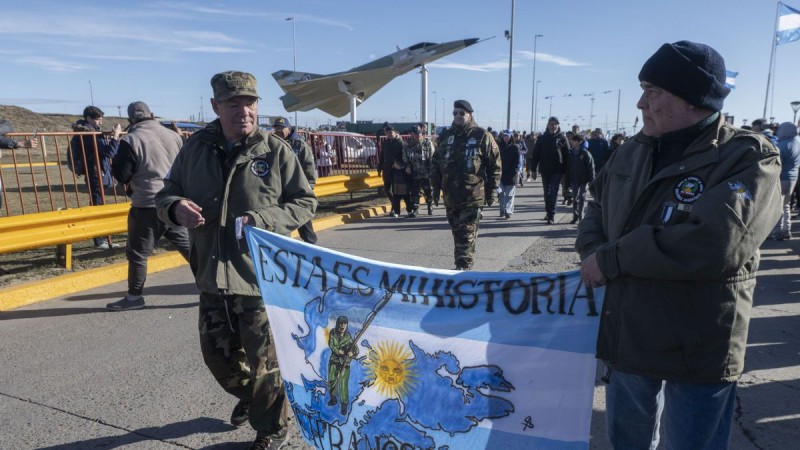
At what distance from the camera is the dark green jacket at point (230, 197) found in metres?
2.92

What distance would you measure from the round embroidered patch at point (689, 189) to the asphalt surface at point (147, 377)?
6.07 ft

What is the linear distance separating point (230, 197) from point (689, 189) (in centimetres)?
220

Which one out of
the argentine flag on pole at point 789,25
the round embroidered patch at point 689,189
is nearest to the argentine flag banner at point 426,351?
the round embroidered patch at point 689,189

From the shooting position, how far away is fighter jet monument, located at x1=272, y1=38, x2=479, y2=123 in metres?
29.5

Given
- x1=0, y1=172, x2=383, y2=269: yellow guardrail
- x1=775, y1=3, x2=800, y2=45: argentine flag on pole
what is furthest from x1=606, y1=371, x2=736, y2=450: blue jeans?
x1=775, y1=3, x2=800, y2=45: argentine flag on pole

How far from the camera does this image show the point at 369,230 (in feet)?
34.7

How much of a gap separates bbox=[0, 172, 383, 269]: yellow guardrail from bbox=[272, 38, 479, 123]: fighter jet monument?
22106mm

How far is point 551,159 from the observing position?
11.0 metres

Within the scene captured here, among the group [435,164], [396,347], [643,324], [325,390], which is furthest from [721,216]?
[435,164]

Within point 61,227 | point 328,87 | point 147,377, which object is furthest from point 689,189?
point 328,87

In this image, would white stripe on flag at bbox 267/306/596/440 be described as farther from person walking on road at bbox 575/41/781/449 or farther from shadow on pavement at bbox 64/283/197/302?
shadow on pavement at bbox 64/283/197/302

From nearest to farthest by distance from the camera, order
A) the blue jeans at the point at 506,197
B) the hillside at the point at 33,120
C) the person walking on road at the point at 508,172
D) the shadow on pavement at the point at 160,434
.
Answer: the shadow on pavement at the point at 160,434, the person walking on road at the point at 508,172, the blue jeans at the point at 506,197, the hillside at the point at 33,120

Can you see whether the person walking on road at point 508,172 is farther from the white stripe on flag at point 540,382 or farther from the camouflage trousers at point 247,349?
the white stripe on flag at point 540,382

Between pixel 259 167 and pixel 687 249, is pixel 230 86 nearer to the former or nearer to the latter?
pixel 259 167
